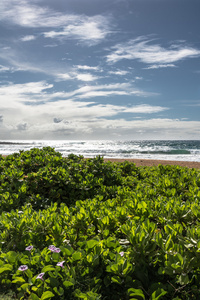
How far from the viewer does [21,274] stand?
2355 millimetres

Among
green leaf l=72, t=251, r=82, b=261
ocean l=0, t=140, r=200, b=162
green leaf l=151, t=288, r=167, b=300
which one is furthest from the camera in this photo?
ocean l=0, t=140, r=200, b=162

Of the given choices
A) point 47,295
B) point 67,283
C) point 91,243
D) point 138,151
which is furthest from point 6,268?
point 138,151

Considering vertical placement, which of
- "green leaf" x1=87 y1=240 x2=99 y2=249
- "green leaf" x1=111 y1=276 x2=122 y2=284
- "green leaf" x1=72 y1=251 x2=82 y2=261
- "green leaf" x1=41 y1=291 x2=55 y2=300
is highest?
"green leaf" x1=87 y1=240 x2=99 y2=249

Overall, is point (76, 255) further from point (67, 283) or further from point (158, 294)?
point (158, 294)

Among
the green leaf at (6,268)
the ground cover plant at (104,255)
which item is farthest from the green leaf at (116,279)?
the green leaf at (6,268)

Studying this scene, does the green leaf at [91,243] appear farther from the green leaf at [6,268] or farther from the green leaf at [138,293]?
the green leaf at [6,268]

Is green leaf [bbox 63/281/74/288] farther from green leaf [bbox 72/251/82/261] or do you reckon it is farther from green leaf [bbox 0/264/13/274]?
green leaf [bbox 0/264/13/274]

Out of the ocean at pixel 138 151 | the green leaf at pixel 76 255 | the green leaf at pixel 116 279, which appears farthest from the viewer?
the ocean at pixel 138 151

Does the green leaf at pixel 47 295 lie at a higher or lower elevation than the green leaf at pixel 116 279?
lower

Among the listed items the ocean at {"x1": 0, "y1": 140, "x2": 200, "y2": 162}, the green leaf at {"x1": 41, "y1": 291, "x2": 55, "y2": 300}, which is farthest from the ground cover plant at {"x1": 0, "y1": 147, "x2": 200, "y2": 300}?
the ocean at {"x1": 0, "y1": 140, "x2": 200, "y2": 162}

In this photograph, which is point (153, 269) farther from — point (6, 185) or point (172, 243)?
point (6, 185)

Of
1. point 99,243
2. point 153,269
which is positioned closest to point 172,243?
point 153,269

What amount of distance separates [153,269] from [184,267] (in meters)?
0.36

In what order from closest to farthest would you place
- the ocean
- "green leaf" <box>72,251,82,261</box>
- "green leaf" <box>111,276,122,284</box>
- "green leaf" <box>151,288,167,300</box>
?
"green leaf" <box>151,288,167,300</box>
"green leaf" <box>111,276,122,284</box>
"green leaf" <box>72,251,82,261</box>
the ocean
